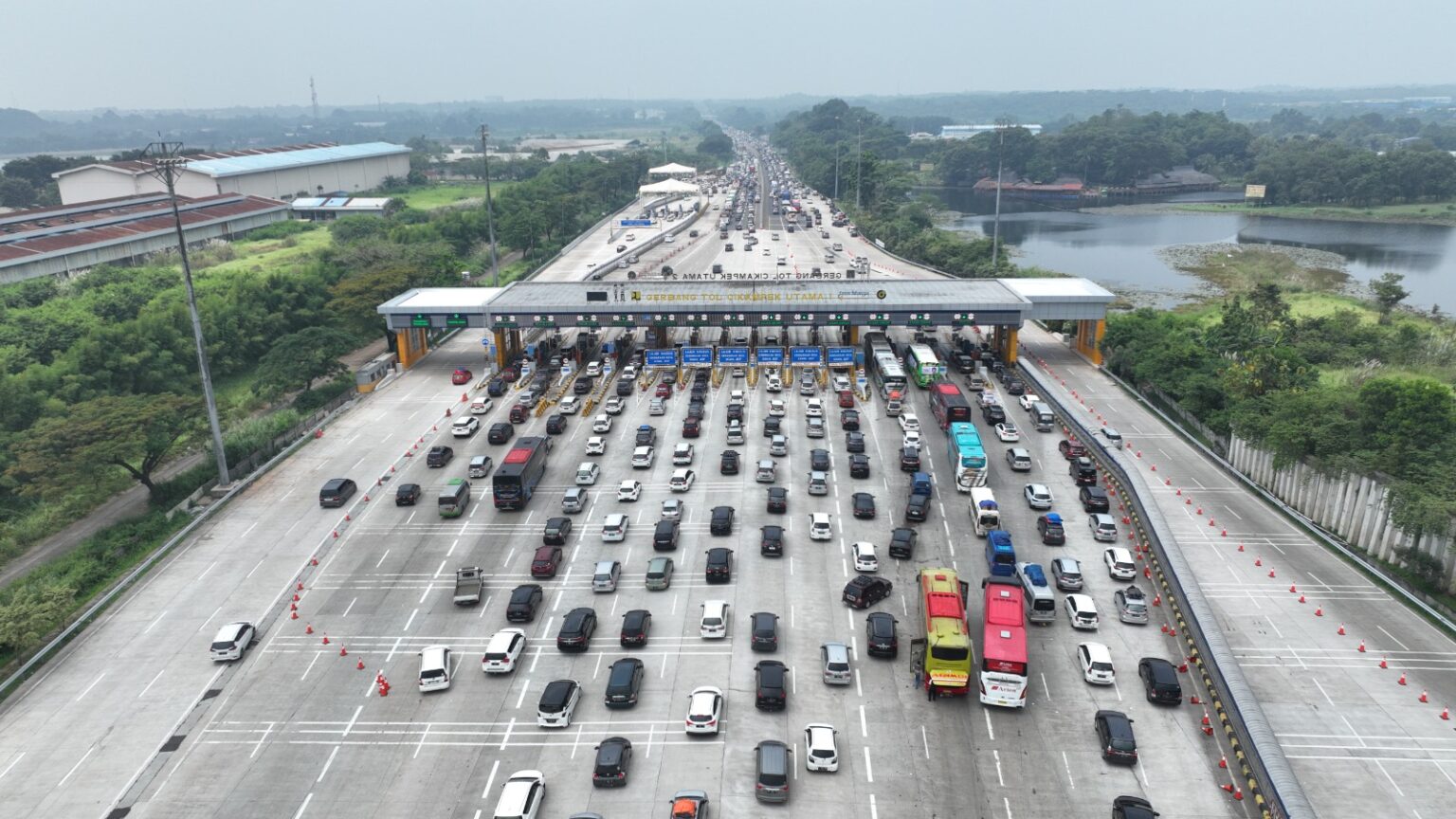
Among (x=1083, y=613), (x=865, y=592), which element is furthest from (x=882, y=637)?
(x=1083, y=613)

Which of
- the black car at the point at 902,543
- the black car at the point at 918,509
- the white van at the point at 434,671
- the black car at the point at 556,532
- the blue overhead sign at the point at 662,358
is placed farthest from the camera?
the blue overhead sign at the point at 662,358

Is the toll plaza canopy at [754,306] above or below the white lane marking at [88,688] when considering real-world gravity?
above

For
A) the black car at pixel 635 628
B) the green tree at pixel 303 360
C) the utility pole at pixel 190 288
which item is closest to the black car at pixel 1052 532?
the black car at pixel 635 628

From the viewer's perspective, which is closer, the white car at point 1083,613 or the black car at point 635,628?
the black car at point 635,628

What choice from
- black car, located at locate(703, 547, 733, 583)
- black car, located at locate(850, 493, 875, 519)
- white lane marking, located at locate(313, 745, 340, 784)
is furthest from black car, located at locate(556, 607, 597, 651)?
black car, located at locate(850, 493, 875, 519)

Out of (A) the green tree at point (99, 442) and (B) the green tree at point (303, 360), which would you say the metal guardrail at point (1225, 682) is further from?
(B) the green tree at point (303, 360)

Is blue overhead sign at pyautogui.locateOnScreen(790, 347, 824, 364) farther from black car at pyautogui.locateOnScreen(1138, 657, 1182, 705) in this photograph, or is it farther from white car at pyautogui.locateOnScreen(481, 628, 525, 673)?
black car at pyautogui.locateOnScreen(1138, 657, 1182, 705)
